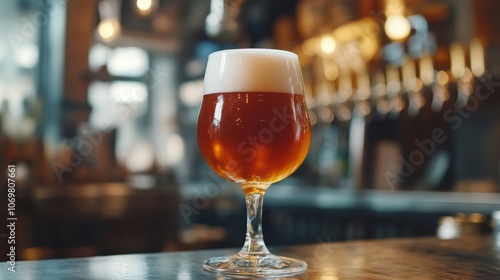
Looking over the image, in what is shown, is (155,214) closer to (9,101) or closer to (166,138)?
(9,101)

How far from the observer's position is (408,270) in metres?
0.83

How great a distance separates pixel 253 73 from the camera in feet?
3.20

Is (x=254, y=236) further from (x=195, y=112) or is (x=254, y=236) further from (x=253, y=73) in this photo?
(x=195, y=112)

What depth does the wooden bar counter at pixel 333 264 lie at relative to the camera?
2.50 ft

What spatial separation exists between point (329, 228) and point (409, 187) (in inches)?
33.1

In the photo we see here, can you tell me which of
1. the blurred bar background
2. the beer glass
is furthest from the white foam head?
the blurred bar background

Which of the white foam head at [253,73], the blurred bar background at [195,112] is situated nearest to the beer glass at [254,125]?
the white foam head at [253,73]

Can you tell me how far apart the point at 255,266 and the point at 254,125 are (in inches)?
8.4

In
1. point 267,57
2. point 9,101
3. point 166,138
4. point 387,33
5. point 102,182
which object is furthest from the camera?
point 166,138

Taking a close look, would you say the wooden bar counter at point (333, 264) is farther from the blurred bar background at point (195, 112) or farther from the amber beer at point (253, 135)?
the blurred bar background at point (195, 112)

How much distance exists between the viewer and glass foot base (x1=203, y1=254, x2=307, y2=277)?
804 millimetres

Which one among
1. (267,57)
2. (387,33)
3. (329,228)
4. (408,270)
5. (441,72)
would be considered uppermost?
(387,33)

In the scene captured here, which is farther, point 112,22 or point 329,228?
point 112,22

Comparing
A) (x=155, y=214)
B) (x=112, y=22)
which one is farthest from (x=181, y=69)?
(x=155, y=214)
